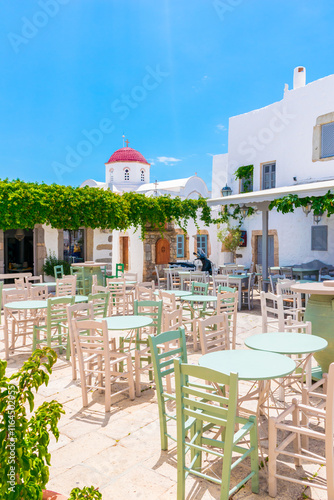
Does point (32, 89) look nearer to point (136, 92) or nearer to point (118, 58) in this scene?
point (118, 58)

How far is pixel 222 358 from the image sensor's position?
2.64 m

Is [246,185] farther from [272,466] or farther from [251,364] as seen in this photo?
[272,466]

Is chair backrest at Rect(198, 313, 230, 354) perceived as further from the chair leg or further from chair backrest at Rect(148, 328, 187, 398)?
the chair leg

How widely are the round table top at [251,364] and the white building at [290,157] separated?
703cm

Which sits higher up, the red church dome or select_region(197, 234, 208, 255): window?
the red church dome

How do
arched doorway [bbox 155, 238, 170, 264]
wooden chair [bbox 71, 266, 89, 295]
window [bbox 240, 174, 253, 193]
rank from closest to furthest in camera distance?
wooden chair [bbox 71, 266, 89, 295], window [bbox 240, 174, 253, 193], arched doorway [bbox 155, 238, 170, 264]

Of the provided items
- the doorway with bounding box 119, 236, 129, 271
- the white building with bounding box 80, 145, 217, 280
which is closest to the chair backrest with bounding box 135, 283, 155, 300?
the white building with bounding box 80, 145, 217, 280

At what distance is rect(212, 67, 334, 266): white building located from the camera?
11211 mm

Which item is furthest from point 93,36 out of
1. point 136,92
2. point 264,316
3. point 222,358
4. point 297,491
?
point 297,491

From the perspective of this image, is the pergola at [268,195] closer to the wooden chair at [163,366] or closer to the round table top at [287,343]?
the round table top at [287,343]

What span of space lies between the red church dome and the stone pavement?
843 inches

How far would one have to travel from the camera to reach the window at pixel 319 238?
1102 cm

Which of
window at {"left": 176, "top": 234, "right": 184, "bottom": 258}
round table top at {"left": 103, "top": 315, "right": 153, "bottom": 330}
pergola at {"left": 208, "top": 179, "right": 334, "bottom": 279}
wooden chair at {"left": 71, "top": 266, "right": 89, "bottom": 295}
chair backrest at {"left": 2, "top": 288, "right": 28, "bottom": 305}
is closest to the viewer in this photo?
round table top at {"left": 103, "top": 315, "right": 153, "bottom": 330}

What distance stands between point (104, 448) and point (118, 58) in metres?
7.92
